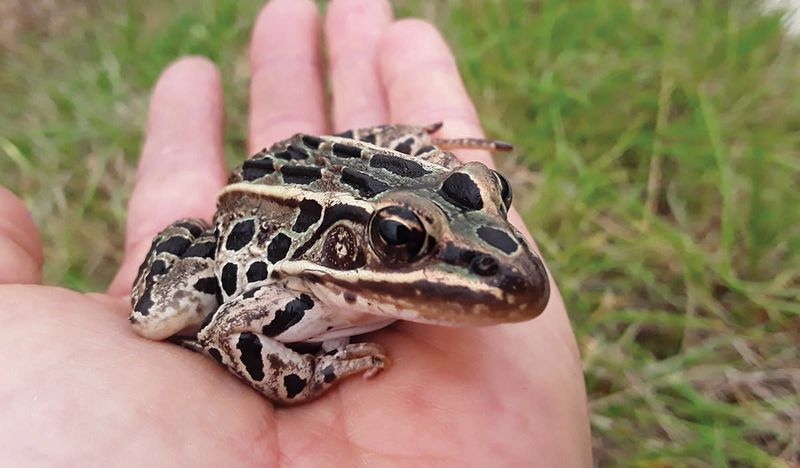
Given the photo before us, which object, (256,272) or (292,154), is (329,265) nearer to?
(256,272)

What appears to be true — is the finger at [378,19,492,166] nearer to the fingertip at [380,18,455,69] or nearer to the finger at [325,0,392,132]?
the fingertip at [380,18,455,69]

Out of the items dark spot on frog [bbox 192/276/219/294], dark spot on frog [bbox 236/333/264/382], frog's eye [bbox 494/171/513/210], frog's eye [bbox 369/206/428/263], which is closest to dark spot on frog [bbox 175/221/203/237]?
dark spot on frog [bbox 192/276/219/294]

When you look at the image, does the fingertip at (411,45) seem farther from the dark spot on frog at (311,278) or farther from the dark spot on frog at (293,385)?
the dark spot on frog at (293,385)

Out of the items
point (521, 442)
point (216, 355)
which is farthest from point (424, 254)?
point (216, 355)

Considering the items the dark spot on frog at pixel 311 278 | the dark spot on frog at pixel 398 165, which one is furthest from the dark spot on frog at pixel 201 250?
the dark spot on frog at pixel 398 165

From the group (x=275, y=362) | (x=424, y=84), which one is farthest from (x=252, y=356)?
(x=424, y=84)
